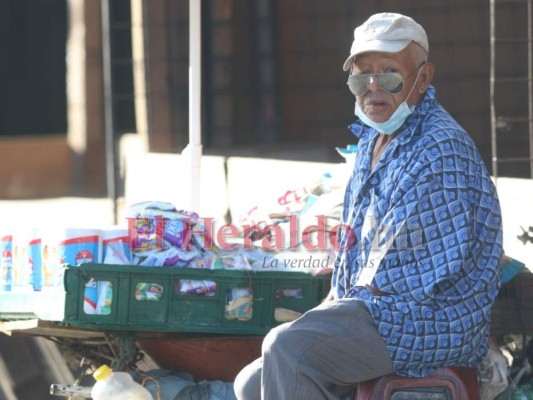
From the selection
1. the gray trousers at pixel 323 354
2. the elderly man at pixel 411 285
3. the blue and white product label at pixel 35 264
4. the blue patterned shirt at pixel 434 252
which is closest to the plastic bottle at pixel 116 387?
the blue and white product label at pixel 35 264

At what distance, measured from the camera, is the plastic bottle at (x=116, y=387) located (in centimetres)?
453

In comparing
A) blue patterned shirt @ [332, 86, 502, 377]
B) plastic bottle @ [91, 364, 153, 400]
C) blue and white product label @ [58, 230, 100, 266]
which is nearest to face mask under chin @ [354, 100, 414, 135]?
blue patterned shirt @ [332, 86, 502, 377]

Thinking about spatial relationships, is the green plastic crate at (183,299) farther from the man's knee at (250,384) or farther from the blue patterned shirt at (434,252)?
the blue patterned shirt at (434,252)

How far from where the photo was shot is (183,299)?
178 inches

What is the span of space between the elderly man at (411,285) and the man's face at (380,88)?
7cm

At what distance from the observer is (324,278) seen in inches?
182

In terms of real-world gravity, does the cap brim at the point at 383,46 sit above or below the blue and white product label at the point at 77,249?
above

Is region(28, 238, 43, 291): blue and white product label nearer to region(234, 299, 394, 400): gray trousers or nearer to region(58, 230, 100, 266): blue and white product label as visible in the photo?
region(58, 230, 100, 266): blue and white product label

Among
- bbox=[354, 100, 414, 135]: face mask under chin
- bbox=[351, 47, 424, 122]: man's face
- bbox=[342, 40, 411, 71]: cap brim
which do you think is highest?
bbox=[342, 40, 411, 71]: cap brim

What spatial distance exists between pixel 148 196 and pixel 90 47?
2587 millimetres

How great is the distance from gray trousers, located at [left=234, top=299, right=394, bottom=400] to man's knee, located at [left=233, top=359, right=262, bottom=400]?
0.65 feet

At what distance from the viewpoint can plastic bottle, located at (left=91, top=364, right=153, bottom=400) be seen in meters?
Answer: 4.53

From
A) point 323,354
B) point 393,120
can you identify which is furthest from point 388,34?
point 323,354

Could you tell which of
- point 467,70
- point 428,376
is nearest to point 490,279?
point 428,376
